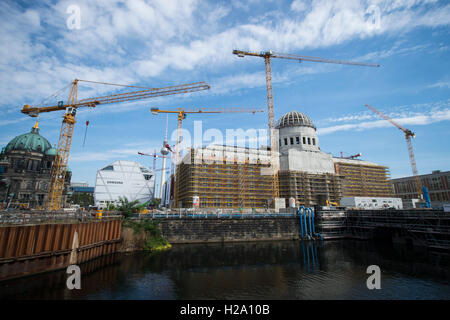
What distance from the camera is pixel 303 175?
8338 centimetres

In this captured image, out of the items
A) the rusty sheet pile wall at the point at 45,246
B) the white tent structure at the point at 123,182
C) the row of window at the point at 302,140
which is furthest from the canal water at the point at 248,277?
the white tent structure at the point at 123,182

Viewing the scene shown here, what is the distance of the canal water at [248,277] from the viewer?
1844 cm

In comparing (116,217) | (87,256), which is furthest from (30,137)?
(87,256)

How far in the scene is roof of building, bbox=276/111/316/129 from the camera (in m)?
97.1

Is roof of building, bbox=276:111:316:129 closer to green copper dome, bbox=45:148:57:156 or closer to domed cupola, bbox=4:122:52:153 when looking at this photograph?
green copper dome, bbox=45:148:57:156

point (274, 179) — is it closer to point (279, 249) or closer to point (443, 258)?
point (279, 249)

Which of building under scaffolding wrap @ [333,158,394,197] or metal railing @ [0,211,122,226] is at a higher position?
building under scaffolding wrap @ [333,158,394,197]

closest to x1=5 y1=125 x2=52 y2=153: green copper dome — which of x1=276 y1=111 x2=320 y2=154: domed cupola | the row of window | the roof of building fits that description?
the roof of building

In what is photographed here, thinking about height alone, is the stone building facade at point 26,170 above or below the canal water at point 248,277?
above

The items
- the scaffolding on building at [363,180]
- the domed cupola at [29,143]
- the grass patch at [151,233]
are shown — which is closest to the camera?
the grass patch at [151,233]

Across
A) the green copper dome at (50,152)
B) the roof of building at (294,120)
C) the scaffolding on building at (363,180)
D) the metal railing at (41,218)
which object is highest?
the roof of building at (294,120)

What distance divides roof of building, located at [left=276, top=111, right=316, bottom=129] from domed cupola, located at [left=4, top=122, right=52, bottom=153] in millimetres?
125984

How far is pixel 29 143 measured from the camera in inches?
4774

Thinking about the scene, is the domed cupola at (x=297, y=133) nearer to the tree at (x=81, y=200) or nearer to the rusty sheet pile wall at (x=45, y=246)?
the rusty sheet pile wall at (x=45, y=246)
